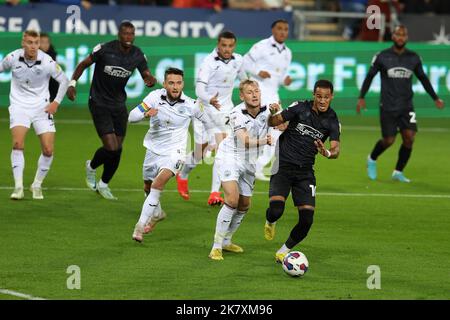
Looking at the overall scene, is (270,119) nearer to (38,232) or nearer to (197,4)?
(38,232)

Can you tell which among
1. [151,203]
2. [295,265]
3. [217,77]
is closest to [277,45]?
[217,77]

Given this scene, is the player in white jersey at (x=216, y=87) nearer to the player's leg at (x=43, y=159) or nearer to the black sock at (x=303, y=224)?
the player's leg at (x=43, y=159)

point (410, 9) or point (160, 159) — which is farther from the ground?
point (410, 9)

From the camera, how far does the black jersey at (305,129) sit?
12.0m

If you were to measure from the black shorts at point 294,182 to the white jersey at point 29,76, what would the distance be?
4.77 metres

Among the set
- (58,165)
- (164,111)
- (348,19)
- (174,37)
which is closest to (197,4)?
(174,37)

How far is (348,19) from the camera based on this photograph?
93.1 ft

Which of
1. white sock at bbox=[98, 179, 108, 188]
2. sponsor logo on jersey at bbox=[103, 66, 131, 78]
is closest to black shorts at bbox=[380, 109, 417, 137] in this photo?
sponsor logo on jersey at bbox=[103, 66, 131, 78]

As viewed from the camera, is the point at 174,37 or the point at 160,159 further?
the point at 174,37

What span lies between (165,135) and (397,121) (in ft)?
20.9

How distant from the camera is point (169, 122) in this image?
13.2m

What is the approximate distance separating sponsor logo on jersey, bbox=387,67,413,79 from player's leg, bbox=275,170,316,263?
682 centimetres

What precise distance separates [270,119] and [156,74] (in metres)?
13.2

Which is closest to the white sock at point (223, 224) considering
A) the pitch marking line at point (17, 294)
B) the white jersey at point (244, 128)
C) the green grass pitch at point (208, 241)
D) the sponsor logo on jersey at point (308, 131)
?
the green grass pitch at point (208, 241)
